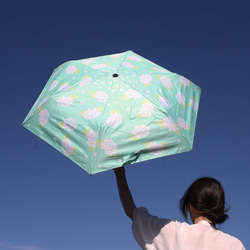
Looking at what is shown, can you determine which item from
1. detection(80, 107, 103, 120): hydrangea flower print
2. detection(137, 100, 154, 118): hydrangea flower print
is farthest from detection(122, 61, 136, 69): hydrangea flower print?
detection(80, 107, 103, 120): hydrangea flower print

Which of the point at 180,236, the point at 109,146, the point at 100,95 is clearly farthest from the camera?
the point at 100,95

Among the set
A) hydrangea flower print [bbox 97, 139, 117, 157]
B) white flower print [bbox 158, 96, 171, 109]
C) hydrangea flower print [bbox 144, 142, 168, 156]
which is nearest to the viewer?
hydrangea flower print [bbox 97, 139, 117, 157]

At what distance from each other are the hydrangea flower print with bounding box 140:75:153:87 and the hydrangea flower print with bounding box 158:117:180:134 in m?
0.74

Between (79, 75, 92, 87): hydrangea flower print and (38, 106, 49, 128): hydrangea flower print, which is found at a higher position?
(79, 75, 92, 87): hydrangea flower print

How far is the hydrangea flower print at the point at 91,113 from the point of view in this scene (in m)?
4.50

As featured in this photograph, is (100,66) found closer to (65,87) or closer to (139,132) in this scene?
(65,87)

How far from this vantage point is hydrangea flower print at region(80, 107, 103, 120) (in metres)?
4.50

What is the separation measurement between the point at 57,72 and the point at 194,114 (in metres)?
2.39

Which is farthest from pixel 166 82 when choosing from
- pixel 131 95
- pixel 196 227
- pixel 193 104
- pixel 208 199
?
pixel 196 227

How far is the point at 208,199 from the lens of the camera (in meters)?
3.28

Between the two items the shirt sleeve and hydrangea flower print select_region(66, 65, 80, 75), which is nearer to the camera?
the shirt sleeve

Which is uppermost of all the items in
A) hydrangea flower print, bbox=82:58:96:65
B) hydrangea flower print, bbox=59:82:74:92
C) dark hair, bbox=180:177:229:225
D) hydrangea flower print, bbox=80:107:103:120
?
hydrangea flower print, bbox=82:58:96:65

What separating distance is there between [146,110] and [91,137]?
2.62ft

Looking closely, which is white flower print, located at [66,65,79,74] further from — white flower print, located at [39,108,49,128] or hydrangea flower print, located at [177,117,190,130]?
hydrangea flower print, located at [177,117,190,130]
